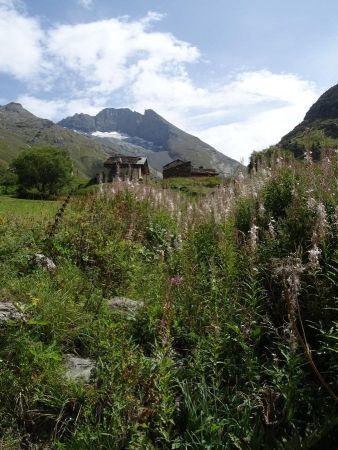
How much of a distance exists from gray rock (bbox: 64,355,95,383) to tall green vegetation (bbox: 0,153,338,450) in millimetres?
121

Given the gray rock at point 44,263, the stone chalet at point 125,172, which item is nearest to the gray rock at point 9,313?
the gray rock at point 44,263

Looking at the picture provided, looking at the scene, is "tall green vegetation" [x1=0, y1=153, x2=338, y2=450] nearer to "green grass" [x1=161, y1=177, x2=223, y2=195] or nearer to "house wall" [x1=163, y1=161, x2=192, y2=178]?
"green grass" [x1=161, y1=177, x2=223, y2=195]

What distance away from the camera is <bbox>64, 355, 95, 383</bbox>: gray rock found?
482 cm

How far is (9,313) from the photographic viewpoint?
18.3ft

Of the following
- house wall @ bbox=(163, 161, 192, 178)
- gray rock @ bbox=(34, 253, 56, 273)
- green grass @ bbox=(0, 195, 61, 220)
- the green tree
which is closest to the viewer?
gray rock @ bbox=(34, 253, 56, 273)

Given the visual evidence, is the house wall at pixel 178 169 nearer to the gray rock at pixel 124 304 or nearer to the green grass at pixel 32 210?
the green grass at pixel 32 210

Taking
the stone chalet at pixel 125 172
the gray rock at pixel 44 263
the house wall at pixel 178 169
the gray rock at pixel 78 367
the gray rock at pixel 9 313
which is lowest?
the gray rock at pixel 78 367

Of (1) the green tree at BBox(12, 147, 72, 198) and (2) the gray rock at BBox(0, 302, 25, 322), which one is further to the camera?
(1) the green tree at BBox(12, 147, 72, 198)

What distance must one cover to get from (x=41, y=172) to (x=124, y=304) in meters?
72.2

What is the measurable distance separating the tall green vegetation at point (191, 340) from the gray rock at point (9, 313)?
0.14m

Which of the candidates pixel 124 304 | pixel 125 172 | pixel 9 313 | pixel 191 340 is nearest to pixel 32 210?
pixel 125 172

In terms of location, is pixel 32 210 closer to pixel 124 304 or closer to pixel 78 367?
pixel 124 304

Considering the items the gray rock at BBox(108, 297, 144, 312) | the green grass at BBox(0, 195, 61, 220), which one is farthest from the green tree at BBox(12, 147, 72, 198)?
the gray rock at BBox(108, 297, 144, 312)

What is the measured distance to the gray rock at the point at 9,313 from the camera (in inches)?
214
